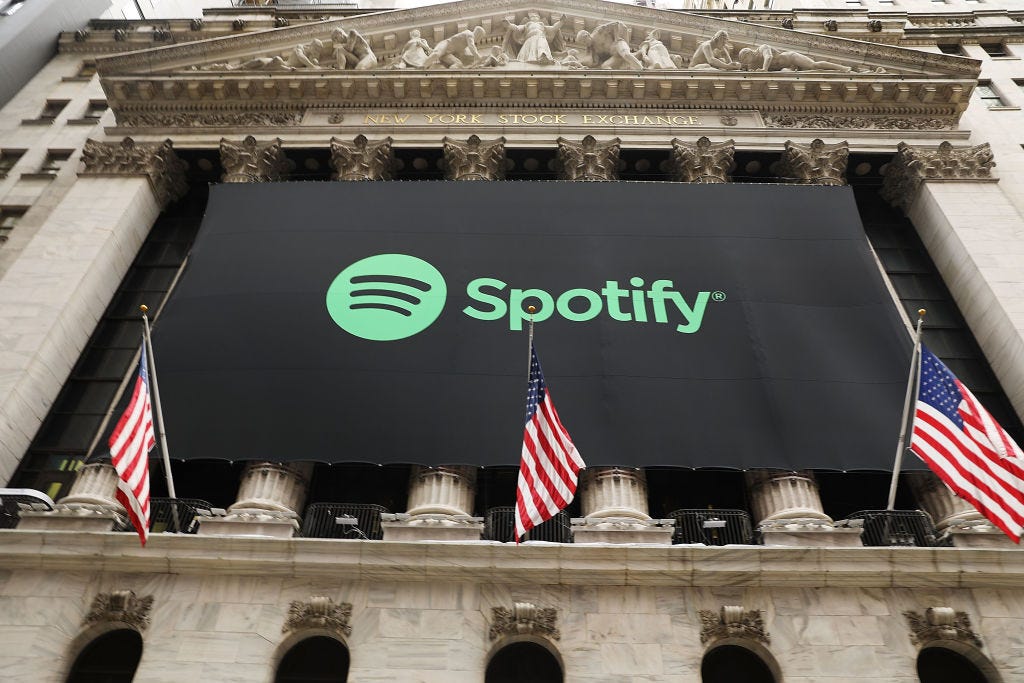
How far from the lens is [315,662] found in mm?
14977

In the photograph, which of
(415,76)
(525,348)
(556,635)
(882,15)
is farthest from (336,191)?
(882,15)

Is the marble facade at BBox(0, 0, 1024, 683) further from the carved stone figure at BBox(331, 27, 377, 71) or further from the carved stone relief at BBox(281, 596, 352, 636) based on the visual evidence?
the carved stone figure at BBox(331, 27, 377, 71)

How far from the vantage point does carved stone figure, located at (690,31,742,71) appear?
92.8ft

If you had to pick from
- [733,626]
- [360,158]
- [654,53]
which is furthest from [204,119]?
[733,626]

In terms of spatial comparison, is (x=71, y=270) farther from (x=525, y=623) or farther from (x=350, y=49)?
(x=525, y=623)

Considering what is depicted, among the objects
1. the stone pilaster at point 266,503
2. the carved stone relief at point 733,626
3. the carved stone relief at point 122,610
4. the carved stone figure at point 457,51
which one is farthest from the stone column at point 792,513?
the carved stone figure at point 457,51

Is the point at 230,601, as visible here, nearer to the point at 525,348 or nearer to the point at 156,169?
the point at 525,348

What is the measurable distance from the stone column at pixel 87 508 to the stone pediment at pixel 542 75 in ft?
47.2

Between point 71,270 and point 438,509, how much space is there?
43.1 ft

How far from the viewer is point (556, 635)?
14.6m

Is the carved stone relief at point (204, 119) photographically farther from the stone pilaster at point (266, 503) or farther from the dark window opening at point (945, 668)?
the dark window opening at point (945, 668)

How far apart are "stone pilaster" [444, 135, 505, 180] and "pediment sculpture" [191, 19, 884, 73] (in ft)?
12.2

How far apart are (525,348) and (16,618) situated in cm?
1178

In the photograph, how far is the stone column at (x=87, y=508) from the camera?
16156 millimetres
